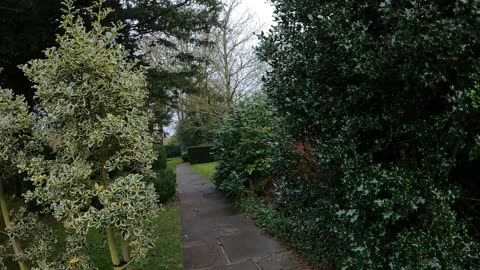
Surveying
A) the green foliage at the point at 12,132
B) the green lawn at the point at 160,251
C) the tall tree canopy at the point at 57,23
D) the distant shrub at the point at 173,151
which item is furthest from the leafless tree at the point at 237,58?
the distant shrub at the point at 173,151

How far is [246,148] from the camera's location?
716cm

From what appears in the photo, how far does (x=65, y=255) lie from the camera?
101 inches

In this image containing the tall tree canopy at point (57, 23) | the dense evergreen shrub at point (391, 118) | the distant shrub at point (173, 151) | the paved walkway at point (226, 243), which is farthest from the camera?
the distant shrub at point (173, 151)

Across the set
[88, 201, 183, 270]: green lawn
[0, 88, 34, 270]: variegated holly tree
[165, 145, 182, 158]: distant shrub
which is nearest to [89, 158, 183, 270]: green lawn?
[88, 201, 183, 270]: green lawn

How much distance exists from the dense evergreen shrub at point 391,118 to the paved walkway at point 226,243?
1812mm

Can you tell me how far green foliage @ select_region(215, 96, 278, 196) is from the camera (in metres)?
6.82

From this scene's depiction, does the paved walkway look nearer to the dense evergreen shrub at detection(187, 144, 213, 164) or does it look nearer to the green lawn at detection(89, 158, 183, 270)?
the green lawn at detection(89, 158, 183, 270)

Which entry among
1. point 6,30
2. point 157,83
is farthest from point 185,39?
point 6,30

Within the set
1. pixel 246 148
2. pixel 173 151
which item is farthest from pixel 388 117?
pixel 173 151

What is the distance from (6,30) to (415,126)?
573 centimetres

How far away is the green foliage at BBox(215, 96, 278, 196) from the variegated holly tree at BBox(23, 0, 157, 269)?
13.7 feet

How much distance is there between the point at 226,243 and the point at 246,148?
9.27ft

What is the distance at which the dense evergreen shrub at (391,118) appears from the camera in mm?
1542

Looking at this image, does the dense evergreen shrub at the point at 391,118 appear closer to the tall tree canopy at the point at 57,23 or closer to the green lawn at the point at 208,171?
the tall tree canopy at the point at 57,23
